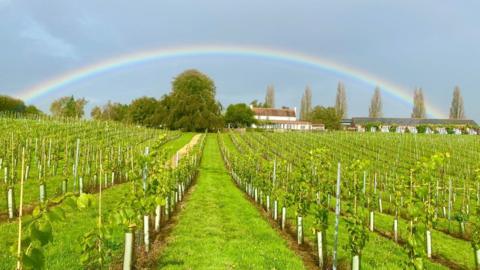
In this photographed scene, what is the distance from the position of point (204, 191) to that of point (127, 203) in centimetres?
1290

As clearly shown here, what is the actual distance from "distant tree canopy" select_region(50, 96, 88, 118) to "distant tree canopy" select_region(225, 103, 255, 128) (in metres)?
37.0

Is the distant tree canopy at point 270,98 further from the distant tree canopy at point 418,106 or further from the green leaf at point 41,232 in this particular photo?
the green leaf at point 41,232

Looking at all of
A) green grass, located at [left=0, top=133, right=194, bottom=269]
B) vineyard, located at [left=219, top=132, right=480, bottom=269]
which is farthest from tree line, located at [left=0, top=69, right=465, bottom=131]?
green grass, located at [left=0, top=133, right=194, bottom=269]

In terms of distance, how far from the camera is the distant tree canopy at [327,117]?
11688 cm

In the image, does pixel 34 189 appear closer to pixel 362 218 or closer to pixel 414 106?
pixel 362 218

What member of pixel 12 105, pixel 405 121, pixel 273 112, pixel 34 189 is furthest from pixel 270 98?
pixel 34 189

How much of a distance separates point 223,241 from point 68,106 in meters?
100

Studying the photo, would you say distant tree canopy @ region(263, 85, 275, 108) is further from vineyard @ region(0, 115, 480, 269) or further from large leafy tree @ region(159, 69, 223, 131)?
vineyard @ region(0, 115, 480, 269)

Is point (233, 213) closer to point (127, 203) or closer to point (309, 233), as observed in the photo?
point (309, 233)

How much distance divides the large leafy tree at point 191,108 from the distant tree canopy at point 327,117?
37840mm

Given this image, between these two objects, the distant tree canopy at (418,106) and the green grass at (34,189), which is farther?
the distant tree canopy at (418,106)

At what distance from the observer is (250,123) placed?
111 meters

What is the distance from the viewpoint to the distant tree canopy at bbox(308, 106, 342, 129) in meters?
117

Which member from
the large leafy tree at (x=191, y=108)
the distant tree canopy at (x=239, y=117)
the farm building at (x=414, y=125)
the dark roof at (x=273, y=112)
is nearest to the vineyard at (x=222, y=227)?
the large leafy tree at (x=191, y=108)
